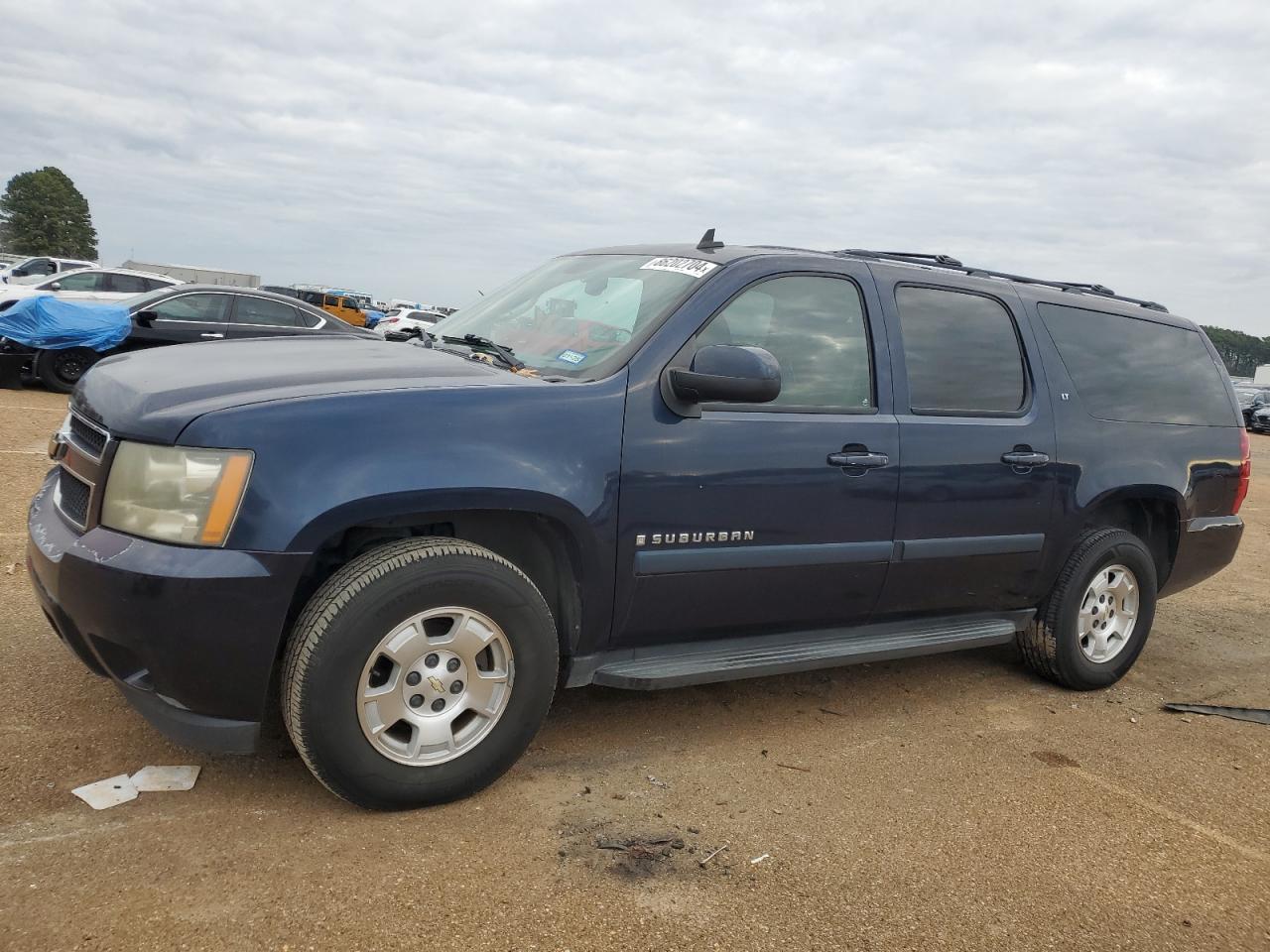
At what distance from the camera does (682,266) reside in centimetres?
374

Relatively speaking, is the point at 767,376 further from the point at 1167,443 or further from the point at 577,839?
the point at 1167,443

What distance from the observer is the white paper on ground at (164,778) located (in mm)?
2943

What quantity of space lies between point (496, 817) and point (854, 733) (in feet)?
5.13

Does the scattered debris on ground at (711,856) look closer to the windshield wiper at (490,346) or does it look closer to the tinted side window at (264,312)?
the windshield wiper at (490,346)

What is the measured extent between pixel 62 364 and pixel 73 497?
10.4 m

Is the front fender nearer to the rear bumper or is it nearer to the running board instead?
the running board

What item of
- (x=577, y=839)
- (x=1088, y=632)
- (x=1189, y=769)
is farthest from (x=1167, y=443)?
(x=577, y=839)

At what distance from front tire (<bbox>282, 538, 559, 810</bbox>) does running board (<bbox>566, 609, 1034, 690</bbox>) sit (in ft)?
1.01

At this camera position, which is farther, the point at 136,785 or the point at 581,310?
the point at 581,310

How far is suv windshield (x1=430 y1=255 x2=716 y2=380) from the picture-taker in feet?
11.3

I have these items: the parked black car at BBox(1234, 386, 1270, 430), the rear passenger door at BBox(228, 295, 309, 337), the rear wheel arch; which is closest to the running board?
the rear wheel arch

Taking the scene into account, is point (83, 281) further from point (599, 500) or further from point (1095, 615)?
point (1095, 615)

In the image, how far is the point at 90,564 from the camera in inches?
104

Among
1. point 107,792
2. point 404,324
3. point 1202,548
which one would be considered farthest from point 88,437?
point 404,324
